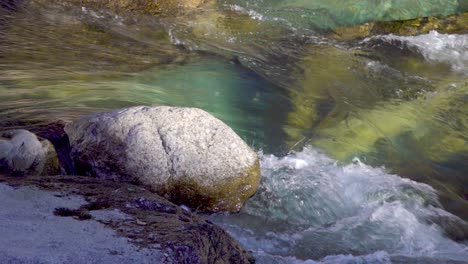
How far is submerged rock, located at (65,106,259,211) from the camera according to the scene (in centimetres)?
412

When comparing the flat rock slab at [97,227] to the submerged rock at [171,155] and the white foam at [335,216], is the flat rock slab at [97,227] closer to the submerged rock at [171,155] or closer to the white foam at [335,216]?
the white foam at [335,216]

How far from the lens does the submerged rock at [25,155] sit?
381 cm

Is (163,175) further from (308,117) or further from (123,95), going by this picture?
(308,117)

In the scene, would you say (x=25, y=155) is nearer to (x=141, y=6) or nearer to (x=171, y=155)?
(x=171, y=155)

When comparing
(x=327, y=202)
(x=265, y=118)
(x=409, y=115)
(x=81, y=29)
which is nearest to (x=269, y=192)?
(x=327, y=202)

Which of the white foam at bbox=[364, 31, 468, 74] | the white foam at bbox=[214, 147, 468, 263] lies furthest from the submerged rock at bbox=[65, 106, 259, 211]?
the white foam at bbox=[364, 31, 468, 74]

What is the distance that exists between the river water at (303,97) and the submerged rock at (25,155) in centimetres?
75

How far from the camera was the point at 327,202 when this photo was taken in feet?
14.7

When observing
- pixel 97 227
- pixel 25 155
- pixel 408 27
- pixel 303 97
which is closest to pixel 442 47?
pixel 408 27

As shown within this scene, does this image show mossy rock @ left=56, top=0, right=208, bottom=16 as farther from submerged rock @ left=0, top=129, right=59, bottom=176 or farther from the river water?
submerged rock @ left=0, top=129, right=59, bottom=176

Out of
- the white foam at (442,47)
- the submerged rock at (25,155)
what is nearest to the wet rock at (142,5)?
the white foam at (442,47)

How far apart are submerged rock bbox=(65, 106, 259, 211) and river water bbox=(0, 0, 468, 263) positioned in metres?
0.22

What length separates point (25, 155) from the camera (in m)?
3.88

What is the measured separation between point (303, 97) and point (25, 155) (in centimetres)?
312
